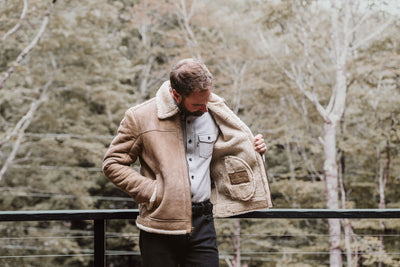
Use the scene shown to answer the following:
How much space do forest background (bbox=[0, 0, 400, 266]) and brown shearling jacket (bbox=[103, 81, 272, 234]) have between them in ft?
24.6

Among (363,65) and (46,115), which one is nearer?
(363,65)

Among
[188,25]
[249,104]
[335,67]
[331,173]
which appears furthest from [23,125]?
[335,67]

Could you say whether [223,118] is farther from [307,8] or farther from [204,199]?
[307,8]

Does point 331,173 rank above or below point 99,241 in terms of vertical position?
above

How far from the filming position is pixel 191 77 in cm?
142

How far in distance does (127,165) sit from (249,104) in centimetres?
1050

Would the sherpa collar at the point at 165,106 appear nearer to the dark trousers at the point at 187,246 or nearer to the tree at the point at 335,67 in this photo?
the dark trousers at the point at 187,246

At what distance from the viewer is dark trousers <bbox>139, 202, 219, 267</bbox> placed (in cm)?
158

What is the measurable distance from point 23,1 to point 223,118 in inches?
343

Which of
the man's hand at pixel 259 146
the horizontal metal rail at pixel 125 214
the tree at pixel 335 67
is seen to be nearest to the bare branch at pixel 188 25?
the tree at pixel 335 67

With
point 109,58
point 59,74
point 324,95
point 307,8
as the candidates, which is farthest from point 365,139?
point 59,74

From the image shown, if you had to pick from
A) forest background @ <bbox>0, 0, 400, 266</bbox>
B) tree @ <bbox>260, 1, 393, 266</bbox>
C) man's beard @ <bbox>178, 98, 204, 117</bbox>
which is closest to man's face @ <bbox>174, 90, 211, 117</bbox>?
man's beard @ <bbox>178, 98, 204, 117</bbox>

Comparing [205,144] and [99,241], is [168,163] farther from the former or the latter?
[99,241]

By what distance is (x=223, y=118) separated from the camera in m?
1.64
